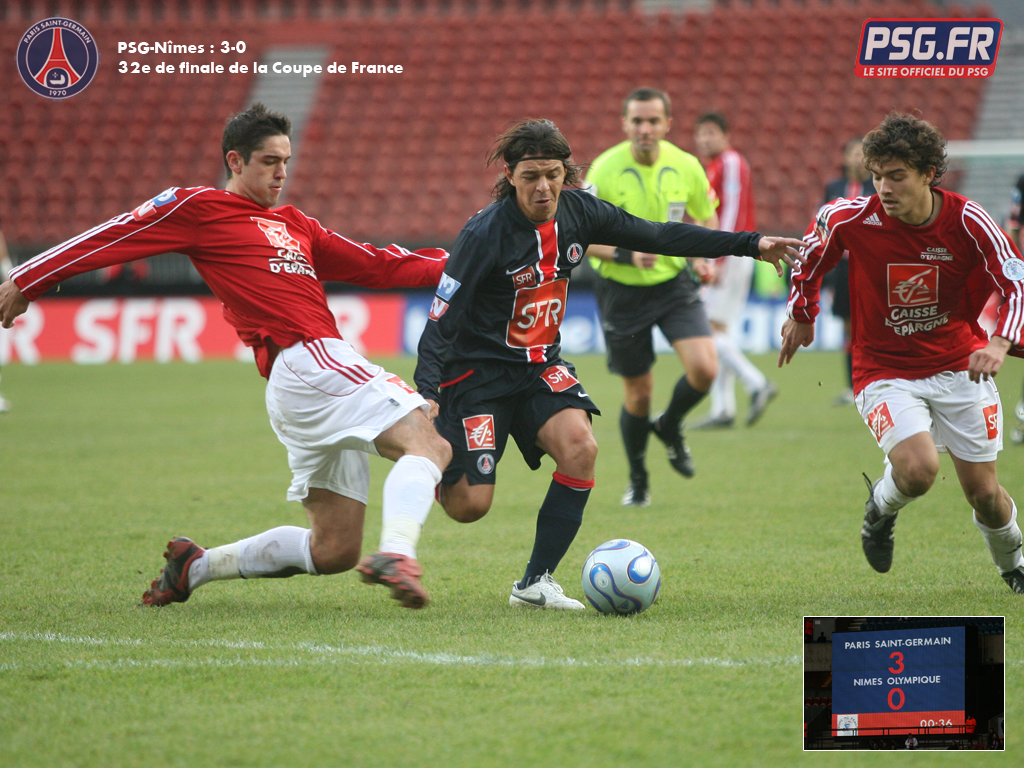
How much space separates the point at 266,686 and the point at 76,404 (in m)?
9.14

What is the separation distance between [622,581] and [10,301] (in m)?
2.29

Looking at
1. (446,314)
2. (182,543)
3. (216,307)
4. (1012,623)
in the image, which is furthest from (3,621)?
(216,307)

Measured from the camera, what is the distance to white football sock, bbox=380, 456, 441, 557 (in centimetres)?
340

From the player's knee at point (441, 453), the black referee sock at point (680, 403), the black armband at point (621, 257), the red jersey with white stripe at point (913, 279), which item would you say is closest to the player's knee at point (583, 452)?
the player's knee at point (441, 453)

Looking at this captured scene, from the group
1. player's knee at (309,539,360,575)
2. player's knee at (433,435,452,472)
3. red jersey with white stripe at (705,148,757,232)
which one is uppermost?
red jersey with white stripe at (705,148,757,232)

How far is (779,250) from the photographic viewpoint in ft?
13.7

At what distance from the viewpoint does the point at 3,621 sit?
397 centimetres

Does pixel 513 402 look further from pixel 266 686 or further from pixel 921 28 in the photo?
pixel 921 28

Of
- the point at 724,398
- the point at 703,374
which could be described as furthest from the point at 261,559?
the point at 724,398

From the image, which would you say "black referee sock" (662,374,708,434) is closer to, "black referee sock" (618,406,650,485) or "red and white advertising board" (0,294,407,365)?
"black referee sock" (618,406,650,485)

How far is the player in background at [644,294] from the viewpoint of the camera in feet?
20.7

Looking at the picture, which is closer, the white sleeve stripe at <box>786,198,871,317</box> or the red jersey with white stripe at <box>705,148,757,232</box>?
the white sleeve stripe at <box>786,198,871,317</box>

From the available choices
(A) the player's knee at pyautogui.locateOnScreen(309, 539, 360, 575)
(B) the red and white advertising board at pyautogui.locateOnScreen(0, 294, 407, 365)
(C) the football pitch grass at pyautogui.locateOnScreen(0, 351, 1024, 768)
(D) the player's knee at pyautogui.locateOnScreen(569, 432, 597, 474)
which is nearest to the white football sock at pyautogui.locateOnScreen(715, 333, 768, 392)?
(C) the football pitch grass at pyautogui.locateOnScreen(0, 351, 1024, 768)

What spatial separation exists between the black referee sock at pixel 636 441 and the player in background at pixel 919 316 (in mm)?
2094
